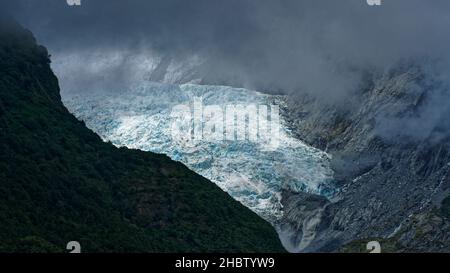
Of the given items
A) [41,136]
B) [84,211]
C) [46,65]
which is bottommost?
[84,211]

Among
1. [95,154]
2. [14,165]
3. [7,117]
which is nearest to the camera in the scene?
[14,165]
